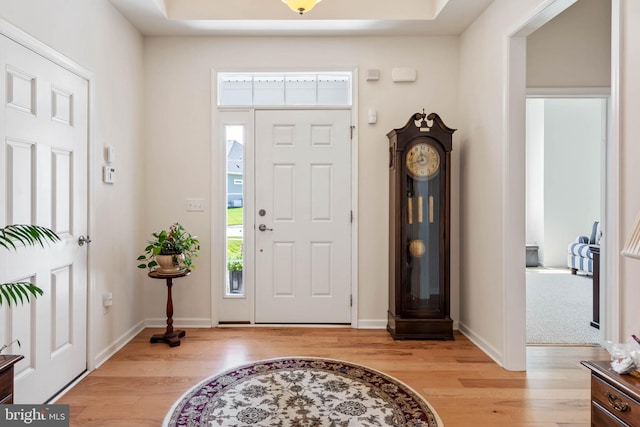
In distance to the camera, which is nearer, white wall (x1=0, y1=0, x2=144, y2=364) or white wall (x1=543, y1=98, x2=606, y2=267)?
white wall (x1=0, y1=0, x2=144, y2=364)

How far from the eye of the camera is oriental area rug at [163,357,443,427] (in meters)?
2.26

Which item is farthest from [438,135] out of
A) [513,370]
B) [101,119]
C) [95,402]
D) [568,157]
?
[568,157]

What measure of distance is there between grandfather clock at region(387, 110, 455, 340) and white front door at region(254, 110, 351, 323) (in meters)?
0.55

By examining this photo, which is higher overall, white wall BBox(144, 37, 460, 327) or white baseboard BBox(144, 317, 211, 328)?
white wall BBox(144, 37, 460, 327)

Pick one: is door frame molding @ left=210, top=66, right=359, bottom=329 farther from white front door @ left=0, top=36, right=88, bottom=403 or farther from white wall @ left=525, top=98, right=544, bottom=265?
white wall @ left=525, top=98, right=544, bottom=265

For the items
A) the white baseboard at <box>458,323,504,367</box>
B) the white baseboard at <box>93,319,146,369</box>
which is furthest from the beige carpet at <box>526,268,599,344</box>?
the white baseboard at <box>93,319,146,369</box>

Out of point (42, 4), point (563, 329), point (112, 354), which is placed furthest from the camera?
point (563, 329)

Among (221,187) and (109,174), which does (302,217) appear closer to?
(221,187)

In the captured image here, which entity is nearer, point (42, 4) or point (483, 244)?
point (42, 4)

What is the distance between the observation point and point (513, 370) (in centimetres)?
299

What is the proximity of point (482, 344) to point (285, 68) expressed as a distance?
3.03m

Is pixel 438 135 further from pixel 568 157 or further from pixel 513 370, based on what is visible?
pixel 568 157

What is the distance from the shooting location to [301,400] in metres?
2.49

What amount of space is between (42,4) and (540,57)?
372 cm
